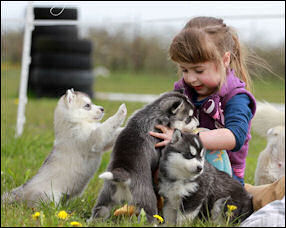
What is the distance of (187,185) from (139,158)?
1.18 feet

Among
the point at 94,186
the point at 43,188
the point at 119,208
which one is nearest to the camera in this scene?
the point at 119,208

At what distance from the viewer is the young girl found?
3.11 metres

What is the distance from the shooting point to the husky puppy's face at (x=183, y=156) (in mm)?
2816

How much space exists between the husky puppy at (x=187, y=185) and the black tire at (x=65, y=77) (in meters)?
8.15

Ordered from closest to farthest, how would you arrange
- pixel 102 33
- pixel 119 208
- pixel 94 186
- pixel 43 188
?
pixel 119 208
pixel 43 188
pixel 94 186
pixel 102 33

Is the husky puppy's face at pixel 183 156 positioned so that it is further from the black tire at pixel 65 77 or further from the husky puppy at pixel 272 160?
the black tire at pixel 65 77

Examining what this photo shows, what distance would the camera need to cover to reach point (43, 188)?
3275 millimetres

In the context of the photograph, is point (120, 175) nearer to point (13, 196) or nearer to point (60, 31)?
point (13, 196)

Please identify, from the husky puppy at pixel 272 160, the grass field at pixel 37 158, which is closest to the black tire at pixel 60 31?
the grass field at pixel 37 158

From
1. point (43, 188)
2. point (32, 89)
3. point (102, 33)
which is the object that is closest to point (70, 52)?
point (32, 89)

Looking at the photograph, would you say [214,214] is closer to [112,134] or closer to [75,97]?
[112,134]

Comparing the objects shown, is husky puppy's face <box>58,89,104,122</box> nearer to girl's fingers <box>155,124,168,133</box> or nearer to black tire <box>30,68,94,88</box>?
girl's fingers <box>155,124,168,133</box>

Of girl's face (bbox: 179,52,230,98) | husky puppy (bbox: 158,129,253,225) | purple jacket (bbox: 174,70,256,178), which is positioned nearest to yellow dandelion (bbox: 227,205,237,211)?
husky puppy (bbox: 158,129,253,225)

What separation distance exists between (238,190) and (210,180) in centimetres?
24
